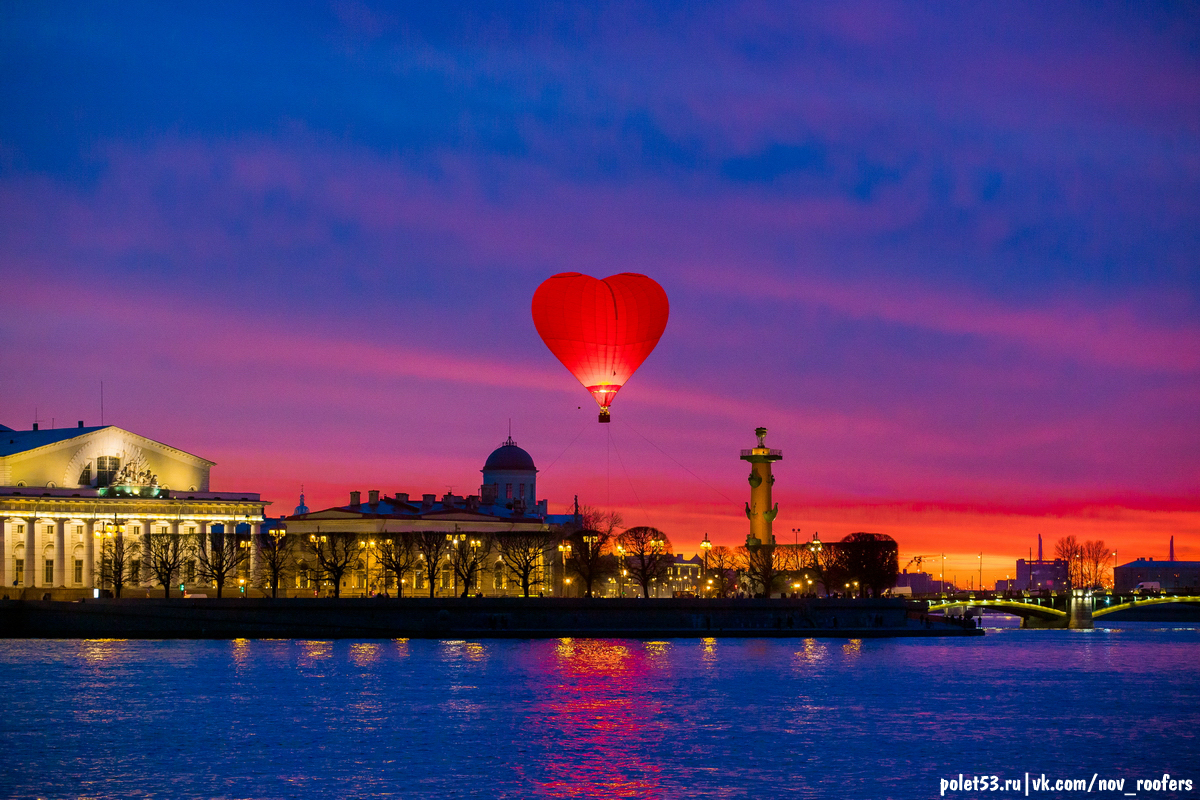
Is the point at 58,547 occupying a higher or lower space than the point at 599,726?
higher

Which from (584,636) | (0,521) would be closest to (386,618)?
(584,636)

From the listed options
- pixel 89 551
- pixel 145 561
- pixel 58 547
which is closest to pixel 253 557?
pixel 145 561

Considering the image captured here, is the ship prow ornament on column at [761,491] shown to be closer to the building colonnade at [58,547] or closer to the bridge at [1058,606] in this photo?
the bridge at [1058,606]

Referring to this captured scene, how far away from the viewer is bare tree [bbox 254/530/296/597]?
76.1m

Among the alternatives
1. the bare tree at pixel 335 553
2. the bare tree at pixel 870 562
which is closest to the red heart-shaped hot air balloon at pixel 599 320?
the bare tree at pixel 335 553

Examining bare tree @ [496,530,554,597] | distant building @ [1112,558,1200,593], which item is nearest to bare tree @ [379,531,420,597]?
bare tree @ [496,530,554,597]

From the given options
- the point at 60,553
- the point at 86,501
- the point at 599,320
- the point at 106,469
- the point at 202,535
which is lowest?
the point at 60,553

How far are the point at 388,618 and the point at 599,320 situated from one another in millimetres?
23910

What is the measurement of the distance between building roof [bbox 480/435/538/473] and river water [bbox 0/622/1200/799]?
5564 centimetres

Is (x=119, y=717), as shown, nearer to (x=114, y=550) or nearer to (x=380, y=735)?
(x=380, y=735)

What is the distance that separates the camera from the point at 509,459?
115 metres

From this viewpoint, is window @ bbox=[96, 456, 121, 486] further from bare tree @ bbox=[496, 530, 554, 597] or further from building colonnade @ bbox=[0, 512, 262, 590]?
bare tree @ bbox=[496, 530, 554, 597]

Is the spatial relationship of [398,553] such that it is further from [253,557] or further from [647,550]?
[647,550]

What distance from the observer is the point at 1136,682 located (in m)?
49.4
